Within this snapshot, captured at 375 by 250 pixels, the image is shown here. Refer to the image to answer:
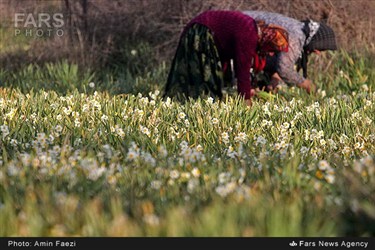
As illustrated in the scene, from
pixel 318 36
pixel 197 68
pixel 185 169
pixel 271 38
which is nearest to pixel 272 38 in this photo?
pixel 271 38

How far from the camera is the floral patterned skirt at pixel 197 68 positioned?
7004mm

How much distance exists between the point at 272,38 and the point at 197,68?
0.77 meters

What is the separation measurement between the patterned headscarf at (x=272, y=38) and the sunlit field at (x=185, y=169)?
1.92ft

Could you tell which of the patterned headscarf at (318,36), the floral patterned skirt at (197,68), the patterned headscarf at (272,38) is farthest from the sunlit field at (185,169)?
the patterned headscarf at (318,36)

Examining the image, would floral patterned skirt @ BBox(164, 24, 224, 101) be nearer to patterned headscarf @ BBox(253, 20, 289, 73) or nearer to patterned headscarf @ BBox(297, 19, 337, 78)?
patterned headscarf @ BBox(253, 20, 289, 73)

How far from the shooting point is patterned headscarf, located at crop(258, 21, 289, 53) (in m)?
6.70

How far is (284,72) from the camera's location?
7.33 metres

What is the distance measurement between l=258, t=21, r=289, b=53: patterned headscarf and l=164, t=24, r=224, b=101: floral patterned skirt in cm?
40

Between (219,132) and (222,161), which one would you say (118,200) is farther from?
(219,132)

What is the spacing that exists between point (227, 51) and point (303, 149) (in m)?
Answer: 2.48

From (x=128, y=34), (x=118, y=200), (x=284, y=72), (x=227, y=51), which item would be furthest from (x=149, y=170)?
(x=128, y=34)
